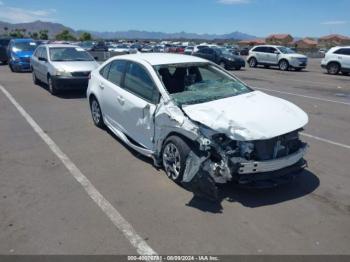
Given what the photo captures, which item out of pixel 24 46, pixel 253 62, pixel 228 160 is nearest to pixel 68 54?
pixel 24 46

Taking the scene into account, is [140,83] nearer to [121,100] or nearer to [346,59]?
[121,100]

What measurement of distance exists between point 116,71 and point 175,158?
250 centimetres

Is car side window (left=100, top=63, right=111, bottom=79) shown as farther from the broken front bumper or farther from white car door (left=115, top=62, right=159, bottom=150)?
the broken front bumper

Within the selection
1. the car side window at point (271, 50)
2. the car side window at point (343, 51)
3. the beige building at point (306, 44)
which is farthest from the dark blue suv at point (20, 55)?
the beige building at point (306, 44)

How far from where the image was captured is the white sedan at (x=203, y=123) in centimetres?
419

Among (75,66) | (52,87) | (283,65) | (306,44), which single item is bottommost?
(306,44)

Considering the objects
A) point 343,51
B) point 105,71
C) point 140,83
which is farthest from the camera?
point 343,51

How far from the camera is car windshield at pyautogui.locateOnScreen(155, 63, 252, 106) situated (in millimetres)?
5069

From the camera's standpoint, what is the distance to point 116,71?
Answer: 6.43 meters

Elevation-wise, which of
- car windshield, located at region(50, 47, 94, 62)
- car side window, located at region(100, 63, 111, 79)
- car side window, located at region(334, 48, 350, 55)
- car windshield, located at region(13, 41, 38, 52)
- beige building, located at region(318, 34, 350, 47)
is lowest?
beige building, located at region(318, 34, 350, 47)

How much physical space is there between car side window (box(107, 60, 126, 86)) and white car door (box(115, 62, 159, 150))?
0.21m

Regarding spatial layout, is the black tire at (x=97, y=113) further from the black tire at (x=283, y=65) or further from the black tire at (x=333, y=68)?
the black tire at (x=283, y=65)

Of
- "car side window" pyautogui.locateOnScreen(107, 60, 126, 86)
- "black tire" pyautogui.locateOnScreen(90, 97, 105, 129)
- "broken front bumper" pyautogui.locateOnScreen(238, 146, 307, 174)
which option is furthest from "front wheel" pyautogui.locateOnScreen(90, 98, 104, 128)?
"broken front bumper" pyautogui.locateOnScreen(238, 146, 307, 174)

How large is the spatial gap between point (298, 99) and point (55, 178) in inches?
363
